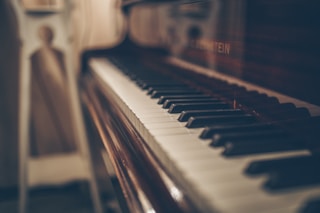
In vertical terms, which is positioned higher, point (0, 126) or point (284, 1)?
point (284, 1)

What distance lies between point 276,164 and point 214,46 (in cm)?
91

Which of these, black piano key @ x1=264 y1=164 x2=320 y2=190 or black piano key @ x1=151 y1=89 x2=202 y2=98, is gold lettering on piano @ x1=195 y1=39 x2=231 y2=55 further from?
black piano key @ x1=264 y1=164 x2=320 y2=190

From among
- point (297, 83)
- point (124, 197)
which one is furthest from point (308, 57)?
point (124, 197)

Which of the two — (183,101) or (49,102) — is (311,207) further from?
(49,102)

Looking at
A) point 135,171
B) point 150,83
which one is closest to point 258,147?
point 135,171

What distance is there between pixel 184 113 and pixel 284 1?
38 centimetres

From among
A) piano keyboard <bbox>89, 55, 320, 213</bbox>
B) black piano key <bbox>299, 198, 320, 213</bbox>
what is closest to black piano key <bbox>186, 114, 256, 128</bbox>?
piano keyboard <bbox>89, 55, 320, 213</bbox>

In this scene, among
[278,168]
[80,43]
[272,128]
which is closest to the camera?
[278,168]

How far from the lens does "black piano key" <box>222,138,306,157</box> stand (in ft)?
1.97

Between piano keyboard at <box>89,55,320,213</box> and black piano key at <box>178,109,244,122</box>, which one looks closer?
piano keyboard at <box>89,55,320,213</box>

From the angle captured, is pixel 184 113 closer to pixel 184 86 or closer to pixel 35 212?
pixel 184 86

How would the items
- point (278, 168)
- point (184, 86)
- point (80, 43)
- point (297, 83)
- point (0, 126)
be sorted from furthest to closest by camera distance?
point (80, 43)
point (0, 126)
point (184, 86)
point (297, 83)
point (278, 168)

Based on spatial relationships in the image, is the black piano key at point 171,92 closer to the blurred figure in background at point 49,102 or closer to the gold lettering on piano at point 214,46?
the gold lettering on piano at point 214,46

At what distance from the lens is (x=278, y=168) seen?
53 cm
